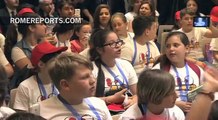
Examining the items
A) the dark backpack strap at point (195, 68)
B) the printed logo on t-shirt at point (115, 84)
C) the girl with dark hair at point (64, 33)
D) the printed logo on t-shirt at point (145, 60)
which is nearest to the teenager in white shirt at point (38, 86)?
the printed logo on t-shirt at point (115, 84)

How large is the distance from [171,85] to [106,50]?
1.12 m

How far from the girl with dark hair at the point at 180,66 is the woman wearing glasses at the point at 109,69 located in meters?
0.24

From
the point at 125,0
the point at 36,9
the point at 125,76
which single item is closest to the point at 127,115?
the point at 125,76

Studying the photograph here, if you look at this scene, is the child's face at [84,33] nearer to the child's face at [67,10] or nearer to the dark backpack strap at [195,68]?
the child's face at [67,10]

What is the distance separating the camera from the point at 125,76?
3402mm

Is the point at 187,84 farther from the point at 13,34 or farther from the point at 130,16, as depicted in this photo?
the point at 130,16

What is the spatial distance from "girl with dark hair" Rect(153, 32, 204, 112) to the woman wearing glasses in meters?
0.24

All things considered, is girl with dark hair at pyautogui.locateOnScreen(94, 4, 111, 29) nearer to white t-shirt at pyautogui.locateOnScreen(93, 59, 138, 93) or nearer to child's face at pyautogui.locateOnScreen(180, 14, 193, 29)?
child's face at pyautogui.locateOnScreen(180, 14, 193, 29)

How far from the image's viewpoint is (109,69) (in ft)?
11.2

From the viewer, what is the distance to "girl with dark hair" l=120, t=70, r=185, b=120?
237cm

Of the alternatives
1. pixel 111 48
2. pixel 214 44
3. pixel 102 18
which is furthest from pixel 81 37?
pixel 111 48

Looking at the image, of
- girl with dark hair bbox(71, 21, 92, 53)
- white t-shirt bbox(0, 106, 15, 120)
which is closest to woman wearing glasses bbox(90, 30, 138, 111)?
white t-shirt bbox(0, 106, 15, 120)

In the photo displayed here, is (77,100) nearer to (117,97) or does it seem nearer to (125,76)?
(117,97)

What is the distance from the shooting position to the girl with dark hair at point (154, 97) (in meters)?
2.37
